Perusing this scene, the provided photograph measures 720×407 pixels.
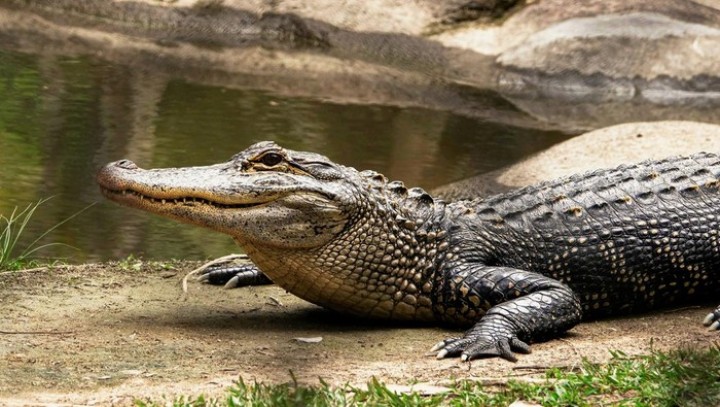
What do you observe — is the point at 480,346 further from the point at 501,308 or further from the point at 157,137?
the point at 157,137

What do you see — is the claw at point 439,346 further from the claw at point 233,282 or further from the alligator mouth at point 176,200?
the claw at point 233,282

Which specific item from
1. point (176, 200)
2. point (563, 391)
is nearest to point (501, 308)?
point (563, 391)

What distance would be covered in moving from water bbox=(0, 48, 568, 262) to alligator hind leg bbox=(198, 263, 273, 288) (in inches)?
57.9

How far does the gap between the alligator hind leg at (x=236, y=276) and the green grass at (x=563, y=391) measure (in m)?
2.26

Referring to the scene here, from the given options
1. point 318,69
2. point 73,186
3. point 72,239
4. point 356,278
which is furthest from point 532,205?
point 318,69

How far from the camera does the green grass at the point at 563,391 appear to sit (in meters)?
4.46

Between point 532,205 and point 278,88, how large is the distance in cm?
884

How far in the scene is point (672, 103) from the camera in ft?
50.4

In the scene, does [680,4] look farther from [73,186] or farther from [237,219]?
[237,219]

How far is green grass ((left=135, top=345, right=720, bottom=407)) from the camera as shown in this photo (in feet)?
14.6

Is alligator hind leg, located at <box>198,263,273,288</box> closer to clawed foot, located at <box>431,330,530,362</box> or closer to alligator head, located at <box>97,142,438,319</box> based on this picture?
alligator head, located at <box>97,142,438,319</box>

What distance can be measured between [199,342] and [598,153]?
18.1 feet

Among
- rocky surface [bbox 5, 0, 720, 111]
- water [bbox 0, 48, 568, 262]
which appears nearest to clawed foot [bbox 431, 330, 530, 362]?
water [bbox 0, 48, 568, 262]

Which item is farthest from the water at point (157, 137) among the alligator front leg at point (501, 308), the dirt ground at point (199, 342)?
the alligator front leg at point (501, 308)
